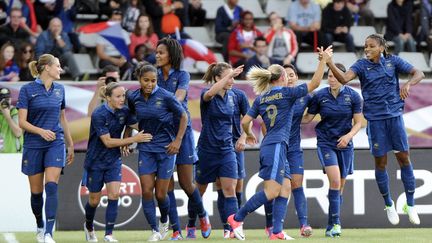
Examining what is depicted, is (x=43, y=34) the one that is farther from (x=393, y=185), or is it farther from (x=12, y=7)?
(x=393, y=185)

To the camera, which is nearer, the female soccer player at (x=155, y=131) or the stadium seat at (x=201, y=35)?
the female soccer player at (x=155, y=131)

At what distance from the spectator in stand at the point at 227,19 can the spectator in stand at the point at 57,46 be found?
9.55ft

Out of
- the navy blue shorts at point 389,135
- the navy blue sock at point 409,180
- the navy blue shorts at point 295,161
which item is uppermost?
the navy blue shorts at point 389,135

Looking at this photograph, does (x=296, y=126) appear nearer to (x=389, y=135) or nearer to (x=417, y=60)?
(x=389, y=135)

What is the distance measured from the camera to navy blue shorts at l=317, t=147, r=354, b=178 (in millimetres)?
15102

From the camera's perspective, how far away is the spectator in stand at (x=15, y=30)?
69.6 ft

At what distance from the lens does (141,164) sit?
14.0m

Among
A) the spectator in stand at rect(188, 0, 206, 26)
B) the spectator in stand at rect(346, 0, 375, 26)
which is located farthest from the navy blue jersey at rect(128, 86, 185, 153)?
the spectator in stand at rect(346, 0, 375, 26)

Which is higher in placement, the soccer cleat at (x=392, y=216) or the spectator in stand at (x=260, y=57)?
the spectator in stand at (x=260, y=57)

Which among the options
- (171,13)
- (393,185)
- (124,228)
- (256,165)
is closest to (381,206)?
(393,185)

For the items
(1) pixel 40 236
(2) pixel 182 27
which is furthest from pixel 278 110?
(2) pixel 182 27

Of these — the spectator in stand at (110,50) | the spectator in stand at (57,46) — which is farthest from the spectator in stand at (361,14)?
the spectator in stand at (57,46)

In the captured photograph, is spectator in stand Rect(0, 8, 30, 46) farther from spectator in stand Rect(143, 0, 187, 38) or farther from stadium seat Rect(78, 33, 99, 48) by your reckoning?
spectator in stand Rect(143, 0, 187, 38)

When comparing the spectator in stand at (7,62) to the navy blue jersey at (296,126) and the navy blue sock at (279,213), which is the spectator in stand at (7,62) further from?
the navy blue sock at (279,213)
